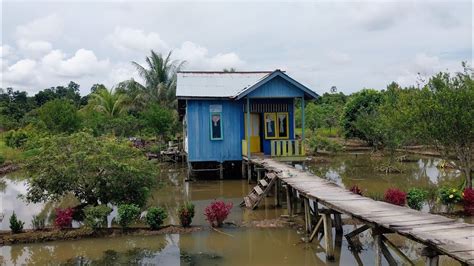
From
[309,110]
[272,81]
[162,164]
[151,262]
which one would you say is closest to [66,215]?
[151,262]

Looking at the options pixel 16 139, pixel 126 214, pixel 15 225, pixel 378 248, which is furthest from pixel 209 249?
pixel 16 139

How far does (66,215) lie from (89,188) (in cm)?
137

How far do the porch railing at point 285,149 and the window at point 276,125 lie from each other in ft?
6.67

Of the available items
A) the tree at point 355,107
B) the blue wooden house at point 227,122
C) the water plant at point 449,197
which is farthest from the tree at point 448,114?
the tree at point 355,107

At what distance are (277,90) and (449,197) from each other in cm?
869

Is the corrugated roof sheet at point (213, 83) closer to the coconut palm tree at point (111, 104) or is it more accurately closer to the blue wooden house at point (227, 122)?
the blue wooden house at point (227, 122)

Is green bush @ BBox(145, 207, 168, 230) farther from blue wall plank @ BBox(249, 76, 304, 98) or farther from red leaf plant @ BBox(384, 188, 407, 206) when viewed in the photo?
blue wall plank @ BBox(249, 76, 304, 98)

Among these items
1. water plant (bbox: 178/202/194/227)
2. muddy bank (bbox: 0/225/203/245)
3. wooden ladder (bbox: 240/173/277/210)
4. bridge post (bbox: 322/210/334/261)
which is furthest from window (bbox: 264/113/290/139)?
bridge post (bbox: 322/210/334/261)

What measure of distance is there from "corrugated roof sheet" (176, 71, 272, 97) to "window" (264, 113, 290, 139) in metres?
2.00

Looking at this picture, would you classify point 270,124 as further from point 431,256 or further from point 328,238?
point 431,256

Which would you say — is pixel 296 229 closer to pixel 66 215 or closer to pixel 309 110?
pixel 66 215

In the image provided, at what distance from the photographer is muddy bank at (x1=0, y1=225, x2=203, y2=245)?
420 inches

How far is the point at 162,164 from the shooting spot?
1097 inches

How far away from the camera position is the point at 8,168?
85.1 ft
